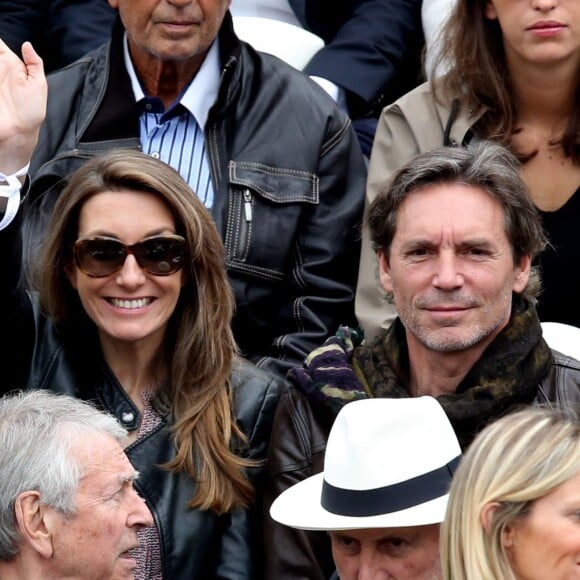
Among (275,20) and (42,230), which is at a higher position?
(275,20)

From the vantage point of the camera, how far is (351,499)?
149 inches

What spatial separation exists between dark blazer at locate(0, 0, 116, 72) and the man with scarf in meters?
1.99

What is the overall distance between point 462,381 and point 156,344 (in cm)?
92

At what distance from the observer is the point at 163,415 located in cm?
471

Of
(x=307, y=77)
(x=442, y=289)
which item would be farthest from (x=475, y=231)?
(x=307, y=77)

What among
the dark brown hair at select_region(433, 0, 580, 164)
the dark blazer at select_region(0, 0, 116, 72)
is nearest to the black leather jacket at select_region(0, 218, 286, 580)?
the dark brown hair at select_region(433, 0, 580, 164)

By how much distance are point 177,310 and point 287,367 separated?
415 millimetres

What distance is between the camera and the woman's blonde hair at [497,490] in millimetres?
3258

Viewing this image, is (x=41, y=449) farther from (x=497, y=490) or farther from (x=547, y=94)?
(x=547, y=94)

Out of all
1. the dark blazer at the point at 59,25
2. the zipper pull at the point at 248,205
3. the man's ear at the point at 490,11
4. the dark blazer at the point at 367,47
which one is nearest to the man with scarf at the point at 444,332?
the zipper pull at the point at 248,205

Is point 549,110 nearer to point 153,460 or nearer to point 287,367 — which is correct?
point 287,367

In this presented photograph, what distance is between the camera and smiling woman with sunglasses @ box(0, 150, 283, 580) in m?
4.59

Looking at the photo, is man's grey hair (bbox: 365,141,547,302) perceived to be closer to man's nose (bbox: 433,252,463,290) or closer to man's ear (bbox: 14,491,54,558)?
man's nose (bbox: 433,252,463,290)

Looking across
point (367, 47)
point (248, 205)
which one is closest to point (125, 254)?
point (248, 205)
